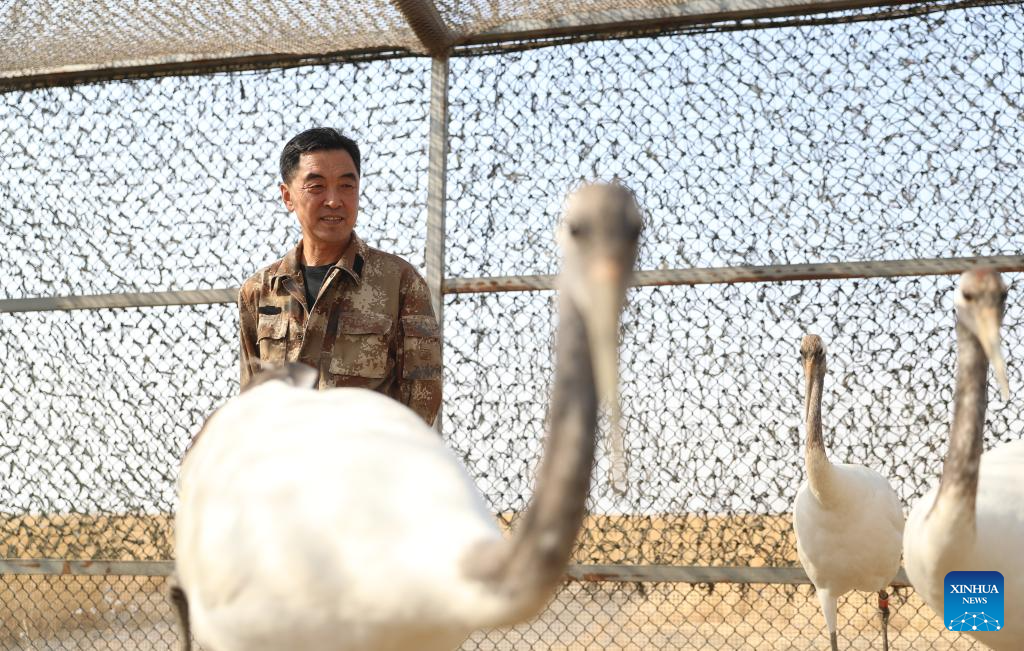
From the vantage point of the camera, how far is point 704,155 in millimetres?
4121

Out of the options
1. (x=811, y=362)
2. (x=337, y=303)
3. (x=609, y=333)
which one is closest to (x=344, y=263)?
(x=337, y=303)

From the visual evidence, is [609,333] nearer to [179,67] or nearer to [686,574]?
[686,574]

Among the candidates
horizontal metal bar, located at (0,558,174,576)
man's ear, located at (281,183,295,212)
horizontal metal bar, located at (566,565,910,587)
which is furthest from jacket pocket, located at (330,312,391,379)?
horizontal metal bar, located at (0,558,174,576)

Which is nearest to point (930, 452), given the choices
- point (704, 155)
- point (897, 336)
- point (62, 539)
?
point (897, 336)

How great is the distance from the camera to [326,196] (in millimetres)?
3254

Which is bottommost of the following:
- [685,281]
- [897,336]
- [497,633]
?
[497,633]

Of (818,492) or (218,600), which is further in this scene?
(818,492)

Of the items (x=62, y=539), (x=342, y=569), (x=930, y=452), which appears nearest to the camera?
(x=342, y=569)

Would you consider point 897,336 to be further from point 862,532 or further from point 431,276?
point 431,276

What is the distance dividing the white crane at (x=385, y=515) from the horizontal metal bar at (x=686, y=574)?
2086 mm

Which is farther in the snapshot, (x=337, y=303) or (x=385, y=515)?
(x=337, y=303)

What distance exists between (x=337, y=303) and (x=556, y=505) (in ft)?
6.23

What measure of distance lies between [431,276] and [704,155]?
129 centimetres

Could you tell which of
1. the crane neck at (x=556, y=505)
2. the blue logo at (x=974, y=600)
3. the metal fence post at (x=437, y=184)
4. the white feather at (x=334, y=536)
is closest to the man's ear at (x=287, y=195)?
A: the metal fence post at (x=437, y=184)
